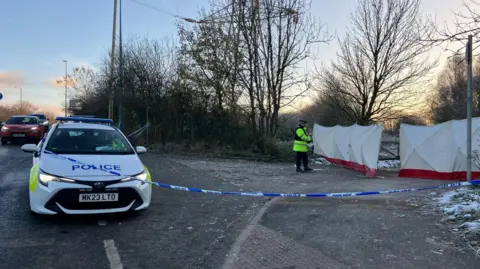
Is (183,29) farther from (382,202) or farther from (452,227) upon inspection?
(452,227)

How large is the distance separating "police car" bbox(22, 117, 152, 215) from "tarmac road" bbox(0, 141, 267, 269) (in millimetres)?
303

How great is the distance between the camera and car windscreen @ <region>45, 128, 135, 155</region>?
21.0 ft

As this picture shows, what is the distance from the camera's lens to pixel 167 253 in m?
4.47

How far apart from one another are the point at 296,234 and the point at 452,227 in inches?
85.7

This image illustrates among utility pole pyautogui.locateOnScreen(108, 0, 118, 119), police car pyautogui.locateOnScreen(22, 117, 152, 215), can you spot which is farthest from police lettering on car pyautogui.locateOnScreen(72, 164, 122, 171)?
utility pole pyautogui.locateOnScreen(108, 0, 118, 119)

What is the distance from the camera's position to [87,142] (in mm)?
6805

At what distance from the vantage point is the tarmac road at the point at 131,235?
420 centimetres

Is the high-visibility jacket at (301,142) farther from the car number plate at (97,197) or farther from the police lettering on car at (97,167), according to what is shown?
the car number plate at (97,197)

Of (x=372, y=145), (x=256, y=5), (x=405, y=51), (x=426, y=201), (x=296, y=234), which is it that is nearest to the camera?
(x=296, y=234)

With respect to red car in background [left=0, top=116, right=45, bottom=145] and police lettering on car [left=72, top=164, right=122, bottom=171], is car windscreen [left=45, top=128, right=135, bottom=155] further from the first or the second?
red car in background [left=0, top=116, right=45, bottom=145]

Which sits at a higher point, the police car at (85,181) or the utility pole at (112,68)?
the utility pole at (112,68)

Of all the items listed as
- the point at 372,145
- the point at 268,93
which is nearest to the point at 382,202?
the point at 372,145

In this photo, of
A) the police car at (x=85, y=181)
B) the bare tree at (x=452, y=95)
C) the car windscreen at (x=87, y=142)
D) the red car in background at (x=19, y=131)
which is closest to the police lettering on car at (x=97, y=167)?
the police car at (x=85, y=181)

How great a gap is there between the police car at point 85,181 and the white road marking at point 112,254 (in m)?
0.73
